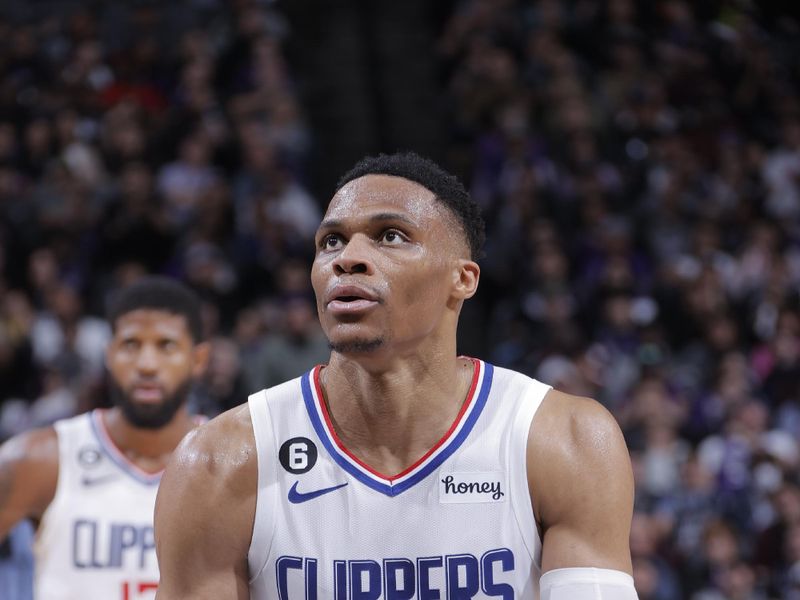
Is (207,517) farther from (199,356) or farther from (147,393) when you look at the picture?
(199,356)

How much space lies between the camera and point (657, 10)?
12.4 metres

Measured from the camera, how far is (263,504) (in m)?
2.99

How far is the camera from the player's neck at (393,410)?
10.2ft

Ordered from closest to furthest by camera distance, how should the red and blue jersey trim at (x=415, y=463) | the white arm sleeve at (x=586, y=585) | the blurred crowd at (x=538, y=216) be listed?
1. the white arm sleeve at (x=586, y=585)
2. the red and blue jersey trim at (x=415, y=463)
3. the blurred crowd at (x=538, y=216)

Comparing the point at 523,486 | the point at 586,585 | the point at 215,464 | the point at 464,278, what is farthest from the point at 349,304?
the point at 586,585

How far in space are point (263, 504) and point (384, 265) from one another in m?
0.66

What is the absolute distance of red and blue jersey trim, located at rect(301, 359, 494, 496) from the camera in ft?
10.00

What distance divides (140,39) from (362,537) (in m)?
9.71

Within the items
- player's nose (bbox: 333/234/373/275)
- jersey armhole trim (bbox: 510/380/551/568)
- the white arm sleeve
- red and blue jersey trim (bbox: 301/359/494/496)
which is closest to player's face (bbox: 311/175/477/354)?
player's nose (bbox: 333/234/373/275)

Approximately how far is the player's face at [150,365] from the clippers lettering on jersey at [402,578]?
195 centimetres

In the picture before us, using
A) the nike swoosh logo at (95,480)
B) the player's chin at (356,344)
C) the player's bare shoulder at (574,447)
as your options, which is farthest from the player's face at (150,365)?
the player's bare shoulder at (574,447)

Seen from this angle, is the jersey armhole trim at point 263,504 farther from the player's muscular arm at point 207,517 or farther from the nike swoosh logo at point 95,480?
the nike swoosh logo at point 95,480

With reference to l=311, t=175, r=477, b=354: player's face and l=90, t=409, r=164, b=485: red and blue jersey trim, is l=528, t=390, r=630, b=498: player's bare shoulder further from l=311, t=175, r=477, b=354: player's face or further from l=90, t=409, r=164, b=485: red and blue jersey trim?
l=90, t=409, r=164, b=485: red and blue jersey trim

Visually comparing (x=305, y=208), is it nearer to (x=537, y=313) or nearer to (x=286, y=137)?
(x=286, y=137)
